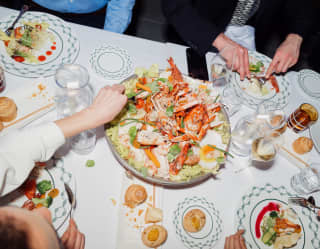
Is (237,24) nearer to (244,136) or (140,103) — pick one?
(244,136)

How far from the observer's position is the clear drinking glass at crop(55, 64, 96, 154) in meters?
1.48

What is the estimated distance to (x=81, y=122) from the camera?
1.30 m

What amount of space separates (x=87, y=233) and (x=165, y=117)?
77 cm

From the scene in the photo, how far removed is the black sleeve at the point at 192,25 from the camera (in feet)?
6.60

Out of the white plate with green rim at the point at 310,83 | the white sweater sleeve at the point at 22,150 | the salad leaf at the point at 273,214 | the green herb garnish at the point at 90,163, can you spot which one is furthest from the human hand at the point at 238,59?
the white sweater sleeve at the point at 22,150

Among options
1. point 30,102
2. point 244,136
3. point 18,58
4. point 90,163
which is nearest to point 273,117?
point 244,136

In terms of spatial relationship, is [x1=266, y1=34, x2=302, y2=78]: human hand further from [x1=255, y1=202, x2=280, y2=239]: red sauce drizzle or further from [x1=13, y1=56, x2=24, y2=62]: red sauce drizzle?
[x1=13, y1=56, x2=24, y2=62]: red sauce drizzle

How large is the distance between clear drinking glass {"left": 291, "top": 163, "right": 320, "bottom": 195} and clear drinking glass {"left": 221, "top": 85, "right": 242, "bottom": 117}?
23.3 inches

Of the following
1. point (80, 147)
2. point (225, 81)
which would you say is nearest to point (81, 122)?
point (80, 147)

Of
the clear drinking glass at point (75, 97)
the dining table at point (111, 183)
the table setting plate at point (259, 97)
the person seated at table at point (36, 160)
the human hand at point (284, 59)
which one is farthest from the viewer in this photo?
the human hand at point (284, 59)

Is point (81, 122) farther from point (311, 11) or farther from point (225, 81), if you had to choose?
point (311, 11)

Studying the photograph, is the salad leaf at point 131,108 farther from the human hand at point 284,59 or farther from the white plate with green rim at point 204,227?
the human hand at point 284,59

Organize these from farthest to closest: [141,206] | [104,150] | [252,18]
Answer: [252,18]
[104,150]
[141,206]

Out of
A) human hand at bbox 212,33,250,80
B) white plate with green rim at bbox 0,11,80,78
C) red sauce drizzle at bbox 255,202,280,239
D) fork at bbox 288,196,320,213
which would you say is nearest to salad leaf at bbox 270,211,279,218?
red sauce drizzle at bbox 255,202,280,239
